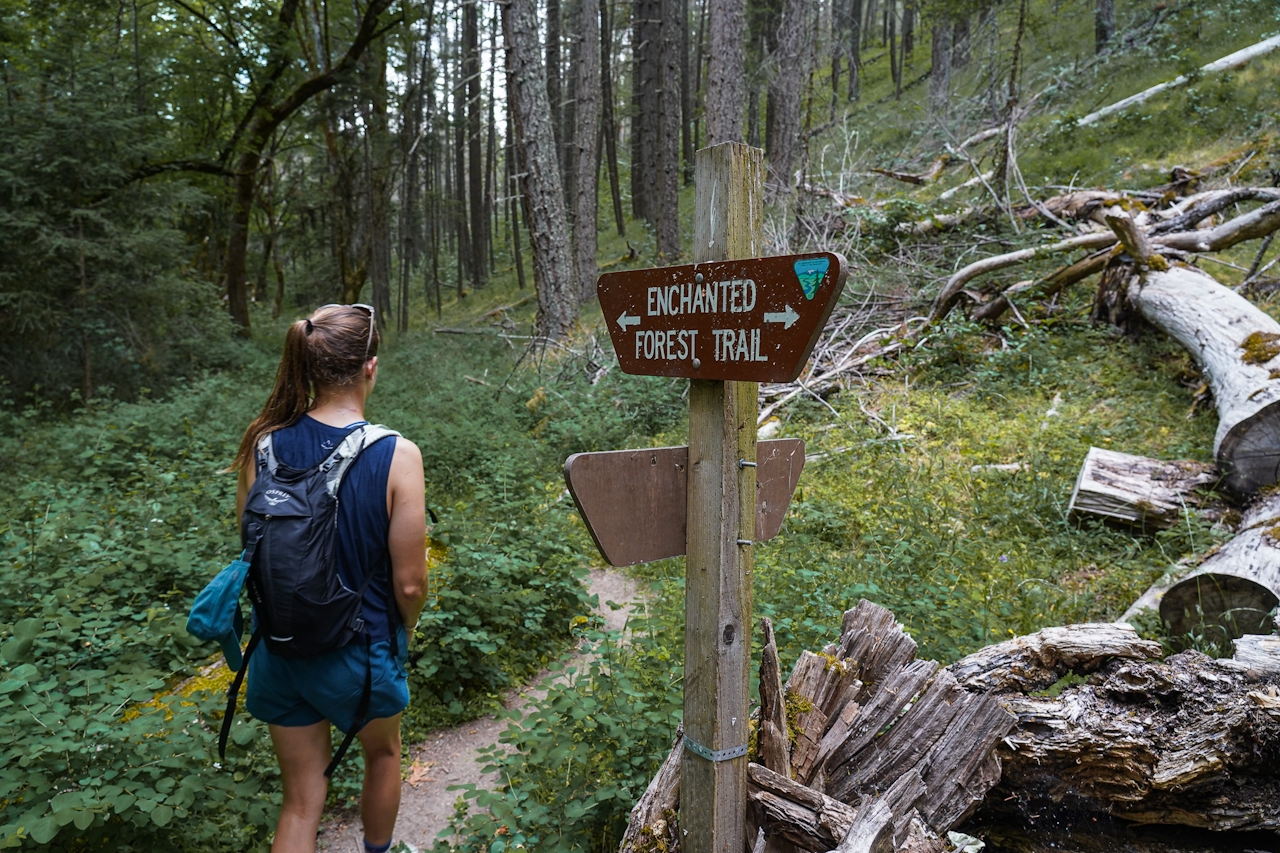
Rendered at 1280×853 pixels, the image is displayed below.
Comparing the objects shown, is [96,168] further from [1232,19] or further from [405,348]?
[1232,19]

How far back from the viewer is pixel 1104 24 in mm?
18000

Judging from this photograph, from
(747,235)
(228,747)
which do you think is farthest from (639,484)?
(228,747)

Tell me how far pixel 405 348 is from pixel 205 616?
15023mm

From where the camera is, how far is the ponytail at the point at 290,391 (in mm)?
2373

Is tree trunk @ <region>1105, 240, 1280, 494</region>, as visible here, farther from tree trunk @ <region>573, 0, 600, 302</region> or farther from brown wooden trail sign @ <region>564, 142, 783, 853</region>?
tree trunk @ <region>573, 0, 600, 302</region>

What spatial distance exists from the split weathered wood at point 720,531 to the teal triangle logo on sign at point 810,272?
1.17 ft

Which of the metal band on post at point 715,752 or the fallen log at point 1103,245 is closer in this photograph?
the metal band on post at point 715,752

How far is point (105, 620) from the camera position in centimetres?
337

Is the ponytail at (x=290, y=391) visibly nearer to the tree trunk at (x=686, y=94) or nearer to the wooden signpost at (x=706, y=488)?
the wooden signpost at (x=706, y=488)

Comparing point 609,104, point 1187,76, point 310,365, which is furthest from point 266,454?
point 609,104

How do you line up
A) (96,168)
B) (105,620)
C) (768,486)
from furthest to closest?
1. (96,168)
2. (105,620)
3. (768,486)

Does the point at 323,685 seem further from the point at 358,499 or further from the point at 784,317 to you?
the point at 784,317

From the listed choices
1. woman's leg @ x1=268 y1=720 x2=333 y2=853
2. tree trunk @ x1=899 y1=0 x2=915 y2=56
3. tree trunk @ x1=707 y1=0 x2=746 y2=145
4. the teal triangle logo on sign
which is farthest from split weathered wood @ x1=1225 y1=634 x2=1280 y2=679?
tree trunk @ x1=899 y1=0 x2=915 y2=56

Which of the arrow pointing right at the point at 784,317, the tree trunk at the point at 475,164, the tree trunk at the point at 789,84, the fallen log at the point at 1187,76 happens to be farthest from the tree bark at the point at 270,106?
the arrow pointing right at the point at 784,317
